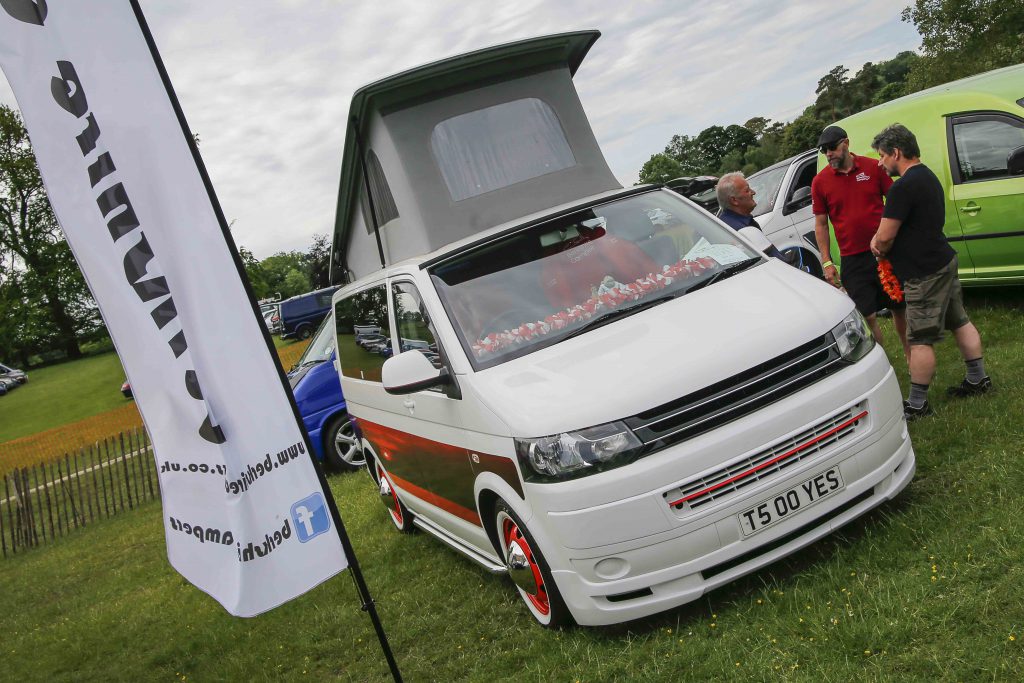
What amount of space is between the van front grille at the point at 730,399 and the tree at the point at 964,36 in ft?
143

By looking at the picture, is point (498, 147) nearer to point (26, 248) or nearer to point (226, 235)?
point (226, 235)

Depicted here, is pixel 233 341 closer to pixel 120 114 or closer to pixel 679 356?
pixel 120 114

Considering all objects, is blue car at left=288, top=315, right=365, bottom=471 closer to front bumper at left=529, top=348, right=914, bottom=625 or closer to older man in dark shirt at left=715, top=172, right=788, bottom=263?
older man in dark shirt at left=715, top=172, right=788, bottom=263

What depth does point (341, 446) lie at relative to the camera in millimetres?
10867

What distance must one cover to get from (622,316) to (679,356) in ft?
2.13

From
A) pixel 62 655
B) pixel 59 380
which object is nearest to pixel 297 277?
pixel 59 380

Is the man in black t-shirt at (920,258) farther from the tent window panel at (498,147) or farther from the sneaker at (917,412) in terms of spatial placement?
the tent window panel at (498,147)

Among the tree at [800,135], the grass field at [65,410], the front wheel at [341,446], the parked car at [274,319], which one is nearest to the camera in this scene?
the front wheel at [341,446]

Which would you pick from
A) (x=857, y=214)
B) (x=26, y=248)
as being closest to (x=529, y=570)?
(x=857, y=214)

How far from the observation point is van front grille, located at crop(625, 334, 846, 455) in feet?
12.2

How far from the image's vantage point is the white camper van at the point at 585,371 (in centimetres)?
373

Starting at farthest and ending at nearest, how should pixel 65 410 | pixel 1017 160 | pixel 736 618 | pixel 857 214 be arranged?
pixel 65 410, pixel 857 214, pixel 1017 160, pixel 736 618

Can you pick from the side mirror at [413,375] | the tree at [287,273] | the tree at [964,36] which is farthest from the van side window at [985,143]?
the tree at [287,273]

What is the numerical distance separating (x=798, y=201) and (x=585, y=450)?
7153 mm
